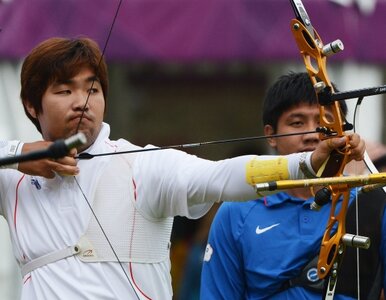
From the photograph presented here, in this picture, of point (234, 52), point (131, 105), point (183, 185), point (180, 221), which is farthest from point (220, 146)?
point (183, 185)

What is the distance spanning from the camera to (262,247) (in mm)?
3996

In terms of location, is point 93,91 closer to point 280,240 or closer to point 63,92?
point 63,92

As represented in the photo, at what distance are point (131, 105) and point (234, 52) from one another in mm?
3484

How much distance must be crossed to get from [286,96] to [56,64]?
0.85 m

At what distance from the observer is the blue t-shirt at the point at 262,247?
393 cm

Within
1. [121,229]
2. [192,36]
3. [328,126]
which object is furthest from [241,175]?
[192,36]

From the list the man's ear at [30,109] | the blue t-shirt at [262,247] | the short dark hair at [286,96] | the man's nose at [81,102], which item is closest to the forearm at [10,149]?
the man's ear at [30,109]

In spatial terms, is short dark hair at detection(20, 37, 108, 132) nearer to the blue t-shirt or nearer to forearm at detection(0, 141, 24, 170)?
forearm at detection(0, 141, 24, 170)

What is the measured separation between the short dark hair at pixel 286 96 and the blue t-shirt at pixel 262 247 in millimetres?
308

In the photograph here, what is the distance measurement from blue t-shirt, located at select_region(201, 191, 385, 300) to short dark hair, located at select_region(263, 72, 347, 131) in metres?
0.31

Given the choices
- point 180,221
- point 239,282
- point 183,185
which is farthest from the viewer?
point 180,221

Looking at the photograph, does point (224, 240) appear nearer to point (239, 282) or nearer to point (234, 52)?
point (239, 282)

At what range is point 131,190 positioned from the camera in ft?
12.1

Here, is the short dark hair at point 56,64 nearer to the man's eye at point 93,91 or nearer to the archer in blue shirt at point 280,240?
the man's eye at point 93,91
